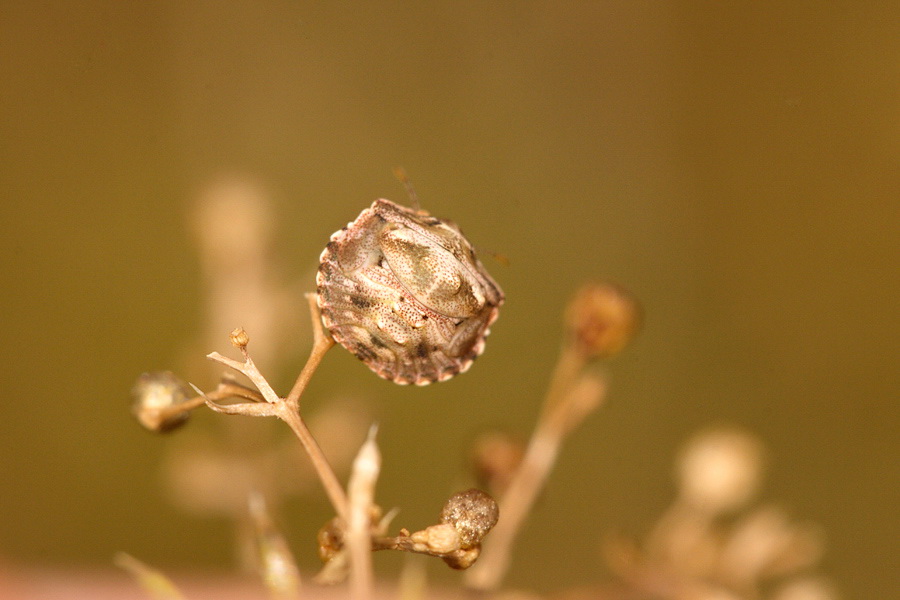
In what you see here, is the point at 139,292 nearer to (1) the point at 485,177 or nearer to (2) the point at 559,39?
(1) the point at 485,177

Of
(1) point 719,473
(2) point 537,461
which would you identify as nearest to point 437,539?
(2) point 537,461

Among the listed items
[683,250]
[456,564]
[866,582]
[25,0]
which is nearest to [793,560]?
[456,564]

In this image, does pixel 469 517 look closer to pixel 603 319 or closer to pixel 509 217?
pixel 603 319

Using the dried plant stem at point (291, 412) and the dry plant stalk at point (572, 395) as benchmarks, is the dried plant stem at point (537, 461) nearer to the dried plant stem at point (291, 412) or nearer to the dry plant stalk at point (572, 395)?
the dry plant stalk at point (572, 395)

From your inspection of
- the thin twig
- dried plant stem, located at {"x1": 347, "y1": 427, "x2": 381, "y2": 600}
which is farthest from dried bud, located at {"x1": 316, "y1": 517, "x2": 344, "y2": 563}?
the thin twig

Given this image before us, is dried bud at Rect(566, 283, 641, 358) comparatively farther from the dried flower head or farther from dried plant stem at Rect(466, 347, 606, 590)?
the dried flower head

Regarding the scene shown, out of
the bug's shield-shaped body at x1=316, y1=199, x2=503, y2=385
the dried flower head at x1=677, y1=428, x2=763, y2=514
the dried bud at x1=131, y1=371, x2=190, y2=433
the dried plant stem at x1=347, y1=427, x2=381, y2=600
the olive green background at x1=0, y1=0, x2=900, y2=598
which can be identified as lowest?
the dried plant stem at x1=347, y1=427, x2=381, y2=600

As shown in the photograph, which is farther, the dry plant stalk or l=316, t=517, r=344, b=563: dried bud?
the dry plant stalk
